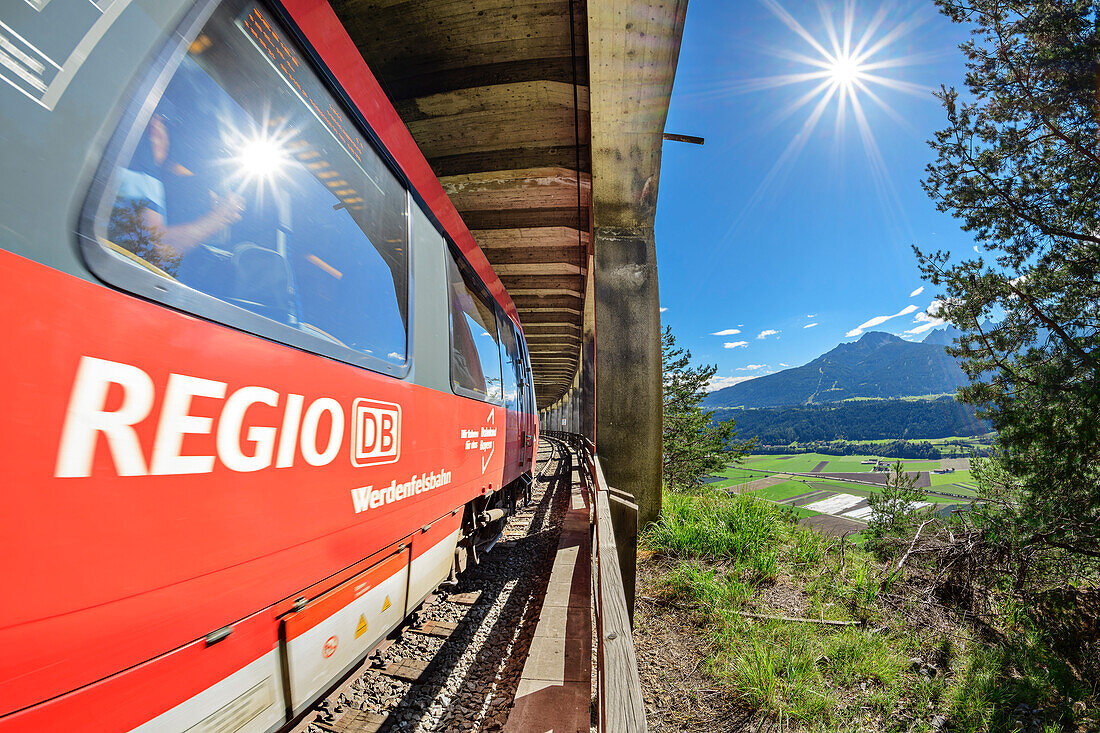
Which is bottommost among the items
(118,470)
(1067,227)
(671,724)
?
(671,724)

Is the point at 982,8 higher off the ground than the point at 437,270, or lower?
higher

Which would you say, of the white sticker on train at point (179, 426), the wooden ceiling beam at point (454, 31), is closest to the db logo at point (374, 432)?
the white sticker on train at point (179, 426)

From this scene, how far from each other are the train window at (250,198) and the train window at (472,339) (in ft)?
4.14

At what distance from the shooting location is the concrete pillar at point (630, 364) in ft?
20.2

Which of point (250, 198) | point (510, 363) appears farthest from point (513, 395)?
point (250, 198)

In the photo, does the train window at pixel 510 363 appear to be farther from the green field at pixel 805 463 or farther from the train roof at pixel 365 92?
the green field at pixel 805 463

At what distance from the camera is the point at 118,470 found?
0.99m

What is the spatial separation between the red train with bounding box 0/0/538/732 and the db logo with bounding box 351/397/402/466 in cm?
2

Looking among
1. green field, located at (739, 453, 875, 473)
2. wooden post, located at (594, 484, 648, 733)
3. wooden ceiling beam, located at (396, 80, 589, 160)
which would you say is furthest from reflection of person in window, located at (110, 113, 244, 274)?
green field, located at (739, 453, 875, 473)

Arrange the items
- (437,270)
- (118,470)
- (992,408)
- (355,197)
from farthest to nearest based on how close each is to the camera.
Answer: (992,408) < (437,270) < (355,197) < (118,470)

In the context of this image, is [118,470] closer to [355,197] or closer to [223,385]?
[223,385]

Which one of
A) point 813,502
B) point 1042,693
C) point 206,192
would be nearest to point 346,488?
point 206,192

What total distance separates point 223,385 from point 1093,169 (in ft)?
39.2

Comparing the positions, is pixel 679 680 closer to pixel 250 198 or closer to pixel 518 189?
pixel 250 198
